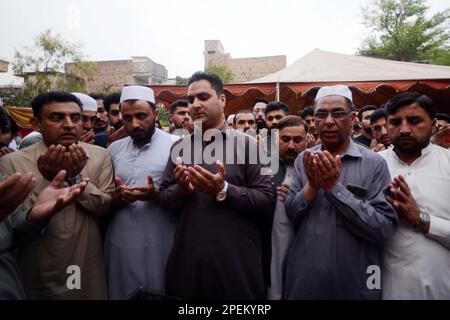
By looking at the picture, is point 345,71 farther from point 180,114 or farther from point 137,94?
point 137,94

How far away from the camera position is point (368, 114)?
4.66 metres

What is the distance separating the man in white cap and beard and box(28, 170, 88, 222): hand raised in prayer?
136 cm

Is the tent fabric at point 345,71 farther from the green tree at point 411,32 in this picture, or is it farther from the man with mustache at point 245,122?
the green tree at point 411,32

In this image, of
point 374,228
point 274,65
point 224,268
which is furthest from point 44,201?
point 274,65

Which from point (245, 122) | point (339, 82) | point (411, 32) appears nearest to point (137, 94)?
point (245, 122)

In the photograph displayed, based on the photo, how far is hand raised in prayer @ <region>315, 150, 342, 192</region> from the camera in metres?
1.88

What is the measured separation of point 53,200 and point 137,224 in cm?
65

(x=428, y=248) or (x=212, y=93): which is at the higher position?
(x=212, y=93)

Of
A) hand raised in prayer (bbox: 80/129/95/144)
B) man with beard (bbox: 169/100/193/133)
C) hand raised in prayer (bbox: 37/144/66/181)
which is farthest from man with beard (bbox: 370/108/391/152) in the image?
hand raised in prayer (bbox: 37/144/66/181)

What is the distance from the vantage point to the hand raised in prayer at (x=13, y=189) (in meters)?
1.61

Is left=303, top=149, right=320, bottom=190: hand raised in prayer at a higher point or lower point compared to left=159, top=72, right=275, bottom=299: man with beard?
higher

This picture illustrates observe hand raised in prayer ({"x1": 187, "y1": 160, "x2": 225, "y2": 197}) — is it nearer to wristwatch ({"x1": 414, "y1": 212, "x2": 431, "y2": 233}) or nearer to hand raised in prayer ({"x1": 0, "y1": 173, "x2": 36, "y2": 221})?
hand raised in prayer ({"x1": 0, "y1": 173, "x2": 36, "y2": 221})
